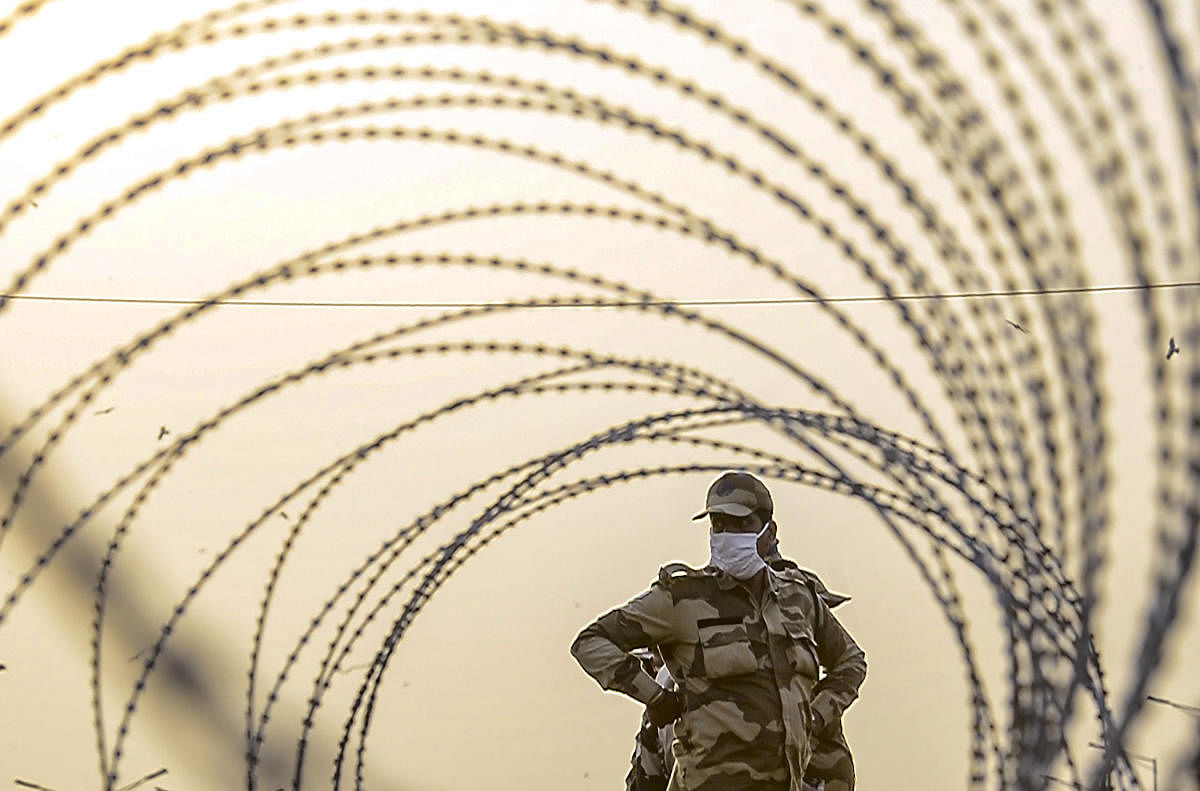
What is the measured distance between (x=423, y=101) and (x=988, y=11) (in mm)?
1979

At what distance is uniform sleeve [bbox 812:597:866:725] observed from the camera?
645 centimetres

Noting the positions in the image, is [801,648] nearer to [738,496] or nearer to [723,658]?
[723,658]

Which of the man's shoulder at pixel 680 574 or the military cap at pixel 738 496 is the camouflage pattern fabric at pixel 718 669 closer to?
the man's shoulder at pixel 680 574

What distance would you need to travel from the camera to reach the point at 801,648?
20.2ft

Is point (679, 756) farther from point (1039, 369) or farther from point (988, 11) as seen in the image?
point (988, 11)

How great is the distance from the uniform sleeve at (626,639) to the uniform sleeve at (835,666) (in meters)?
0.64

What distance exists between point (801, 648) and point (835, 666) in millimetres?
407

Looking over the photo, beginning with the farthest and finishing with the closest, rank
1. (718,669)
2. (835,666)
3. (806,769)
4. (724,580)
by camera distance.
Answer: (806,769)
(835,666)
(724,580)
(718,669)

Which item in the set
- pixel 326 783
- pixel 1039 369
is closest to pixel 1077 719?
pixel 1039 369

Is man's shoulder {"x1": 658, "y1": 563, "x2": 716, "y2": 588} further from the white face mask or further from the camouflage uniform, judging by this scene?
the camouflage uniform

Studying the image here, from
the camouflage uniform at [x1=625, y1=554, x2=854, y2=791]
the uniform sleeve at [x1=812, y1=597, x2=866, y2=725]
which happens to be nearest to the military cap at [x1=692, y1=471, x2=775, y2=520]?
the uniform sleeve at [x1=812, y1=597, x2=866, y2=725]

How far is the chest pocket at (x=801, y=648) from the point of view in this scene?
613 cm

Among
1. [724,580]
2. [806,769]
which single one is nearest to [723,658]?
[724,580]

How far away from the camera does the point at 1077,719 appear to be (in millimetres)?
4707
